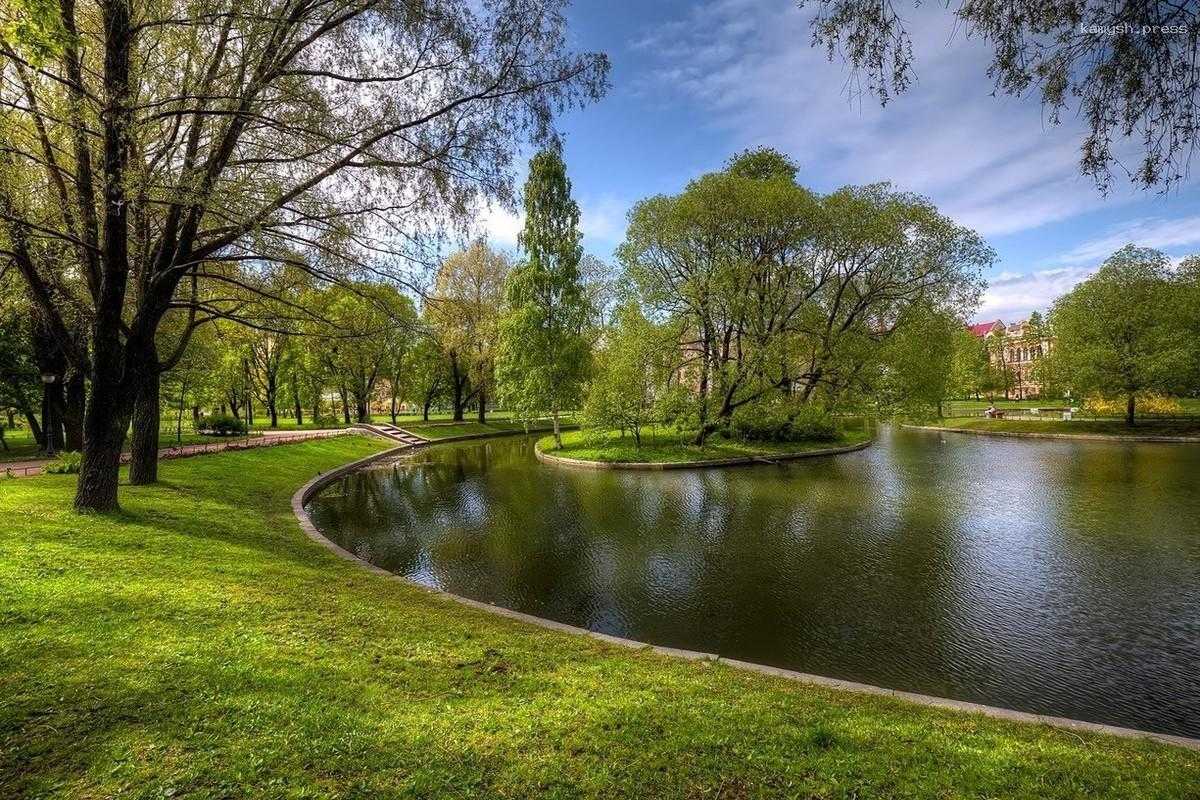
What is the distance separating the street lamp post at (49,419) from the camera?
1886 cm

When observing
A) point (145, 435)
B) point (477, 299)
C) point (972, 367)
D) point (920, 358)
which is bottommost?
point (145, 435)

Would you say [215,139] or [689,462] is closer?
[215,139]

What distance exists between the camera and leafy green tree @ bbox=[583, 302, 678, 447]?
85.4ft

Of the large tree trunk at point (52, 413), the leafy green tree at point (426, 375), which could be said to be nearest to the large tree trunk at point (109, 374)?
the large tree trunk at point (52, 413)

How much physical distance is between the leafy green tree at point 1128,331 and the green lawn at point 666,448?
1845cm

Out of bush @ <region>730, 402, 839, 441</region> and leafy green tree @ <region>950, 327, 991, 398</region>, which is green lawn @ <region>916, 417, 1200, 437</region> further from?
leafy green tree @ <region>950, 327, 991, 398</region>

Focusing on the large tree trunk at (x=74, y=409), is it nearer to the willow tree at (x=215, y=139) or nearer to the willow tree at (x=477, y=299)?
the willow tree at (x=215, y=139)

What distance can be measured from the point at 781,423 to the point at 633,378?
28.7ft

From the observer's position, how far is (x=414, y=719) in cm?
411

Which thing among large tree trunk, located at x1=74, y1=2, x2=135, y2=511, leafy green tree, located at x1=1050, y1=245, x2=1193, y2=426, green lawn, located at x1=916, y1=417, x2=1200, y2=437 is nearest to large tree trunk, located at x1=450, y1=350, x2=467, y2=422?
large tree trunk, located at x1=74, y1=2, x2=135, y2=511

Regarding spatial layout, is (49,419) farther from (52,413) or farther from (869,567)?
(869,567)

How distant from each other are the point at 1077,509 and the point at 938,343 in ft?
44.6

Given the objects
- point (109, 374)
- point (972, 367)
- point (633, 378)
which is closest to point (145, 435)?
point (109, 374)

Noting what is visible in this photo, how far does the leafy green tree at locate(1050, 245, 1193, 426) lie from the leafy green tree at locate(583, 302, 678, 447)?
29.4m
